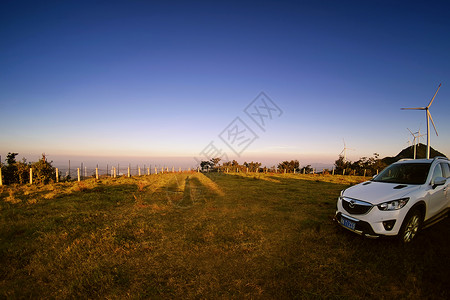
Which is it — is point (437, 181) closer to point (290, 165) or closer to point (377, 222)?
point (377, 222)

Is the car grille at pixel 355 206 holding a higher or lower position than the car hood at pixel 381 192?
lower

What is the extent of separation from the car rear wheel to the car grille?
0.77 metres

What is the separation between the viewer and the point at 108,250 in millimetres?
4750

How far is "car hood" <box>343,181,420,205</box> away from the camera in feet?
14.1

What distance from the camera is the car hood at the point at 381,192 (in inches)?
169

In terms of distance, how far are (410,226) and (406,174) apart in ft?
5.57

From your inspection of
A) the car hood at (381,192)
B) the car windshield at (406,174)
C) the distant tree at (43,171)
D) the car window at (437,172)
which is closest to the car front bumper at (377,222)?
the car hood at (381,192)

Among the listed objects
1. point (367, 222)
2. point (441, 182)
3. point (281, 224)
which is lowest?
point (281, 224)

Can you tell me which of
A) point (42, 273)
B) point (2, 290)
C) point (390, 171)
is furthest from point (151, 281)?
point (390, 171)

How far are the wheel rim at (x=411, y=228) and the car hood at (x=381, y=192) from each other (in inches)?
27.5

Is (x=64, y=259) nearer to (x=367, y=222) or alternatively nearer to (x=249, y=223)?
(x=249, y=223)

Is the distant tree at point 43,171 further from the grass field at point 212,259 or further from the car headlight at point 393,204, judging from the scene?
the car headlight at point 393,204

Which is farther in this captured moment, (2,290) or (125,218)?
(125,218)

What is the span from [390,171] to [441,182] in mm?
1153
